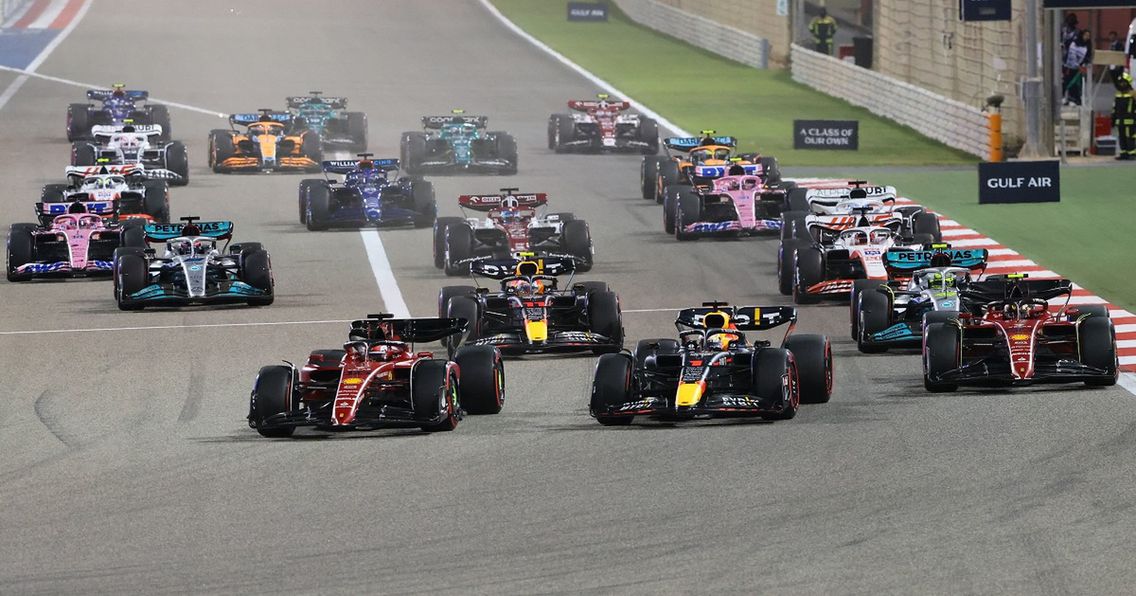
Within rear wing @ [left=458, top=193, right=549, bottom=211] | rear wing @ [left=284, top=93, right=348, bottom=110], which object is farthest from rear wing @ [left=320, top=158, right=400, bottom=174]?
rear wing @ [left=284, top=93, right=348, bottom=110]

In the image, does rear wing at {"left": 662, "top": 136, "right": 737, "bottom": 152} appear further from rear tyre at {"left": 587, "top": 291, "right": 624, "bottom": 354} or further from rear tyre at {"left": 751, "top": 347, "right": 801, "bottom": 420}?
rear tyre at {"left": 751, "top": 347, "right": 801, "bottom": 420}

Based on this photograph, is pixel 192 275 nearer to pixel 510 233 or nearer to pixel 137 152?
pixel 510 233

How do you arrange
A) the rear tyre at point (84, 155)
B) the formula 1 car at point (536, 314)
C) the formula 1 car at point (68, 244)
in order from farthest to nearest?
the rear tyre at point (84, 155)
the formula 1 car at point (68, 244)
the formula 1 car at point (536, 314)

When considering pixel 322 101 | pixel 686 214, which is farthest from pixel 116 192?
pixel 322 101

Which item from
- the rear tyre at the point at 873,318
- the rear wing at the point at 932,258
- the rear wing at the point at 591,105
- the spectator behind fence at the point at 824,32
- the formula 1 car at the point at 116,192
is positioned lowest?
the rear tyre at the point at 873,318

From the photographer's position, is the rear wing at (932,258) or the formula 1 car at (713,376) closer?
the formula 1 car at (713,376)

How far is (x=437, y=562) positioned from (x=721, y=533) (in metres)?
2.16

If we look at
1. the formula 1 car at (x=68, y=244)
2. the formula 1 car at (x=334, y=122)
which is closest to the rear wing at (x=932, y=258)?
the formula 1 car at (x=68, y=244)

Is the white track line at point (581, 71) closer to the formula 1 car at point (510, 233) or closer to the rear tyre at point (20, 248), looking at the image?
the formula 1 car at point (510, 233)

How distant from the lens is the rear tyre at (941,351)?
21.8 meters

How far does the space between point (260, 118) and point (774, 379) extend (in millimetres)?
27695

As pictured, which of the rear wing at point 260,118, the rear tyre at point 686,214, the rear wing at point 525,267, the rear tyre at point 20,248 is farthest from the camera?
the rear wing at point 260,118

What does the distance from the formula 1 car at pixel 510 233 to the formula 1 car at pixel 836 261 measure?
3525mm

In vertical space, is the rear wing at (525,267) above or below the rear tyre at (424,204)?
below
